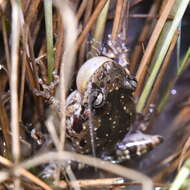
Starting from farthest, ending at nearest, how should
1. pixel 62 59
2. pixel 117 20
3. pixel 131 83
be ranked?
pixel 131 83 → pixel 117 20 → pixel 62 59

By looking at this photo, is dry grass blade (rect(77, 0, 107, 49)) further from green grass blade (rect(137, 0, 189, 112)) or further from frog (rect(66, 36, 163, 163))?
green grass blade (rect(137, 0, 189, 112))

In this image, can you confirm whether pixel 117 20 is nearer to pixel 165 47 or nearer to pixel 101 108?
pixel 165 47

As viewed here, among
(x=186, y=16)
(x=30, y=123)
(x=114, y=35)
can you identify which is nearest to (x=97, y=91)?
(x=114, y=35)

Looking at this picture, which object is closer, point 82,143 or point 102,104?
point 102,104

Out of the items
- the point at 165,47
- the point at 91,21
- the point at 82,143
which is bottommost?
the point at 82,143

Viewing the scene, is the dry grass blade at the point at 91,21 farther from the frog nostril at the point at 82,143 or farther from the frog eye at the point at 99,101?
the frog nostril at the point at 82,143

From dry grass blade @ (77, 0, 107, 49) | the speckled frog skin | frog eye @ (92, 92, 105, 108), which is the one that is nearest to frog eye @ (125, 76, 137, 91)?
the speckled frog skin

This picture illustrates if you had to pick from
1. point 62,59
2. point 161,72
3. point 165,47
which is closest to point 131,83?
point 161,72
